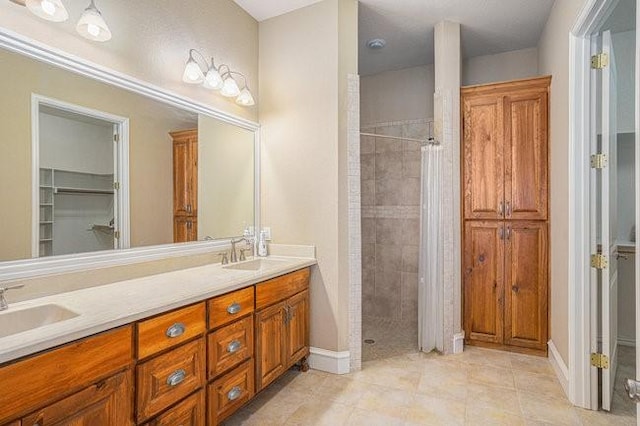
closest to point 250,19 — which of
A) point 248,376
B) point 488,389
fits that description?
point 248,376

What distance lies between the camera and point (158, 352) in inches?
56.6

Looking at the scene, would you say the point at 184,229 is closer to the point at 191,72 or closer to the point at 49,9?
the point at 191,72

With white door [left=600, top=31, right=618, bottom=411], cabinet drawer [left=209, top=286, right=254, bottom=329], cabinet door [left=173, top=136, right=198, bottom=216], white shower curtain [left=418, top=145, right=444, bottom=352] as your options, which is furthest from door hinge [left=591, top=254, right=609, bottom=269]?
cabinet door [left=173, top=136, right=198, bottom=216]

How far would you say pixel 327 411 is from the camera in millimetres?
2070

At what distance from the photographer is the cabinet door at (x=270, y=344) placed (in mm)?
2035

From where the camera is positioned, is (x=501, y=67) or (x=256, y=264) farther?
(x=501, y=67)

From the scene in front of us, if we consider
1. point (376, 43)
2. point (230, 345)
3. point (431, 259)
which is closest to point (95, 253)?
point (230, 345)

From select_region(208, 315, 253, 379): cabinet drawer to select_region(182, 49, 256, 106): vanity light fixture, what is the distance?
1.58 metres

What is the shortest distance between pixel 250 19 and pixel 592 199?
9.19 feet

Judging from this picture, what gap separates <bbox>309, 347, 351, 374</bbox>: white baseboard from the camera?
8.38ft

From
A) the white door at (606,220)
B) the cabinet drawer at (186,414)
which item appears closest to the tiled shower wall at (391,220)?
the white door at (606,220)

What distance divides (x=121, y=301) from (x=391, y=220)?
9.52 feet

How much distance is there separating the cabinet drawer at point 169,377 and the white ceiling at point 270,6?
2.47 metres

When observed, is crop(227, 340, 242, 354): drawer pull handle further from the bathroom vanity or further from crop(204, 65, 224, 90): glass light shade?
crop(204, 65, 224, 90): glass light shade
